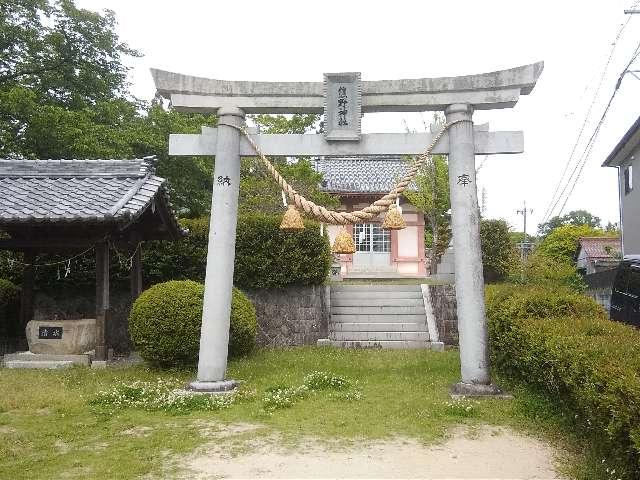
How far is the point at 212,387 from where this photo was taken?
8.63 meters

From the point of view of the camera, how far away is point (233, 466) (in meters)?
5.27

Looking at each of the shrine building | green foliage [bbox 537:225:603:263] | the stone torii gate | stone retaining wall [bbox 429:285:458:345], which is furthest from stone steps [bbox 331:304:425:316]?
green foliage [bbox 537:225:603:263]

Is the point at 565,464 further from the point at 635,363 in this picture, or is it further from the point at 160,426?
the point at 160,426

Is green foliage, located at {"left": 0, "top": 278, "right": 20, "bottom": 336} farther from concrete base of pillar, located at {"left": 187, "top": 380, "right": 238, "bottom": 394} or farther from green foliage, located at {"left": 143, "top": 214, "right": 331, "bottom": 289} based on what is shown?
concrete base of pillar, located at {"left": 187, "top": 380, "right": 238, "bottom": 394}

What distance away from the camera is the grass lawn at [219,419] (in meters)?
5.42

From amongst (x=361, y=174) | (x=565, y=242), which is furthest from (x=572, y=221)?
(x=361, y=174)

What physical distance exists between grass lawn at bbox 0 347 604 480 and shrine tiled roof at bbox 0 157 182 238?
10.1ft

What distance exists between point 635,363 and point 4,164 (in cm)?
1389

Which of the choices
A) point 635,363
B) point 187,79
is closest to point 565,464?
point 635,363

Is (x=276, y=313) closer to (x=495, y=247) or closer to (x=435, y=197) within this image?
(x=495, y=247)

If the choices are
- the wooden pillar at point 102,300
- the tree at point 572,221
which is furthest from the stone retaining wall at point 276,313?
the tree at point 572,221

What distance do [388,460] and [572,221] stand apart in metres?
65.2

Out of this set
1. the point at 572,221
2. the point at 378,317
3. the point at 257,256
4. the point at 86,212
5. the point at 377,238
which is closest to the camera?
the point at 86,212

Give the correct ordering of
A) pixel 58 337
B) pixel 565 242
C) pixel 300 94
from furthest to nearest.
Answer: pixel 565 242, pixel 58 337, pixel 300 94
